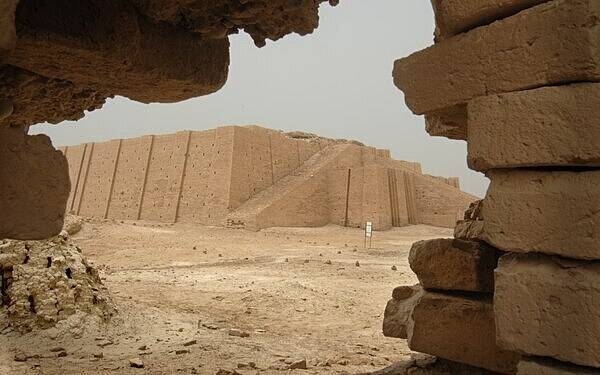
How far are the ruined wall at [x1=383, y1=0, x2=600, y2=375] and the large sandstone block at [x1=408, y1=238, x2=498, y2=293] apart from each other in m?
0.02

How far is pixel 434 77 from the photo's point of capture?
2336 millimetres

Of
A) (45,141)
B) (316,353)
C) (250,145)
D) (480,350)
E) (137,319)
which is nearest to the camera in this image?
(480,350)

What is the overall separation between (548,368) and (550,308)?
23cm

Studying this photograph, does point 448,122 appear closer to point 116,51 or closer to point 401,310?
point 401,310

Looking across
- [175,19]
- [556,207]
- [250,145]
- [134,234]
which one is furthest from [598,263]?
[250,145]

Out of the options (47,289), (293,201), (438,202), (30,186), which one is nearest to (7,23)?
(30,186)

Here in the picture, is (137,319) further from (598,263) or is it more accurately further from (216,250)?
(216,250)

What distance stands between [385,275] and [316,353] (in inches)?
196

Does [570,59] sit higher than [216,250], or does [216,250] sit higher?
[570,59]

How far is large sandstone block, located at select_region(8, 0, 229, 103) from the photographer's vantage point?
260cm

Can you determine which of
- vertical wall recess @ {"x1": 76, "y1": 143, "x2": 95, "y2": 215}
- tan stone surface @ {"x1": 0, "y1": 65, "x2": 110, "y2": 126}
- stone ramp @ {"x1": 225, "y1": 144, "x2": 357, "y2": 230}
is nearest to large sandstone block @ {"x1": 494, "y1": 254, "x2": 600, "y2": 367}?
tan stone surface @ {"x1": 0, "y1": 65, "x2": 110, "y2": 126}

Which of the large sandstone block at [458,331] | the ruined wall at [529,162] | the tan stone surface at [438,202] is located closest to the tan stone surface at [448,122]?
the ruined wall at [529,162]

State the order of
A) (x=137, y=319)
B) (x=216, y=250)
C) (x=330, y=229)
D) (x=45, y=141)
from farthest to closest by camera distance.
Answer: (x=330, y=229) < (x=216, y=250) < (x=137, y=319) < (x=45, y=141)

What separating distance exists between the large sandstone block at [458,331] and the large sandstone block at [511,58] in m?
1.03
